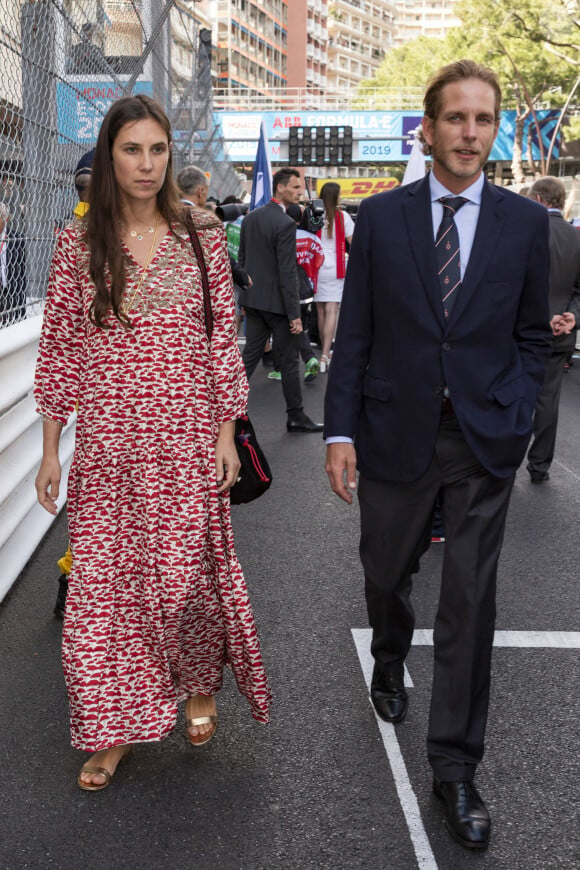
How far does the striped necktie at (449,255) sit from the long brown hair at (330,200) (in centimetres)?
834

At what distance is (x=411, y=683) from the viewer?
12.2ft

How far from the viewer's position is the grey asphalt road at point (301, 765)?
8.97 feet

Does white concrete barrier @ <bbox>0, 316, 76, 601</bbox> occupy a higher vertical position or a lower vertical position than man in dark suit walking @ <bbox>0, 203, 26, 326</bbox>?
lower

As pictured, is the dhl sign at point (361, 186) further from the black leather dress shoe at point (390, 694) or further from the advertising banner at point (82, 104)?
the black leather dress shoe at point (390, 694)

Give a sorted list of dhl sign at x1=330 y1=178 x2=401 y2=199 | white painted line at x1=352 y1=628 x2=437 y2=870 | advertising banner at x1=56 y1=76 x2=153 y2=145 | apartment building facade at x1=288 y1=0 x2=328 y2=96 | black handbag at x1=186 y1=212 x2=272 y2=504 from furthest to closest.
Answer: apartment building facade at x1=288 y1=0 x2=328 y2=96 → dhl sign at x1=330 y1=178 x2=401 y2=199 → advertising banner at x1=56 y1=76 x2=153 y2=145 → black handbag at x1=186 y1=212 x2=272 y2=504 → white painted line at x1=352 y1=628 x2=437 y2=870

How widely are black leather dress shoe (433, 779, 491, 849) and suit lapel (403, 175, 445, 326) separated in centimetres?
123

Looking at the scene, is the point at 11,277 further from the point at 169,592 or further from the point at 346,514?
the point at 169,592

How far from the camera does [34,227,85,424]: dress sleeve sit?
2984mm

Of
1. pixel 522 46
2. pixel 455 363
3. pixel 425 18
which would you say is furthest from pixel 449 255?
pixel 425 18

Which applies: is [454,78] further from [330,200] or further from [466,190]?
[330,200]

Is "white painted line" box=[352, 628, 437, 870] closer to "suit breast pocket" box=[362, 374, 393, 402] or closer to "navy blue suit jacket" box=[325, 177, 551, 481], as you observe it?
"navy blue suit jacket" box=[325, 177, 551, 481]

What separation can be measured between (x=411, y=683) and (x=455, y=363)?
1.38 metres

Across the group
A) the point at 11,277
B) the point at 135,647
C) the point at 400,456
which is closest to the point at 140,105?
the point at 400,456

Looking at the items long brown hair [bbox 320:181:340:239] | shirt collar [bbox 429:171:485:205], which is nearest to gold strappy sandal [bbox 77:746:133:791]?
shirt collar [bbox 429:171:485:205]
